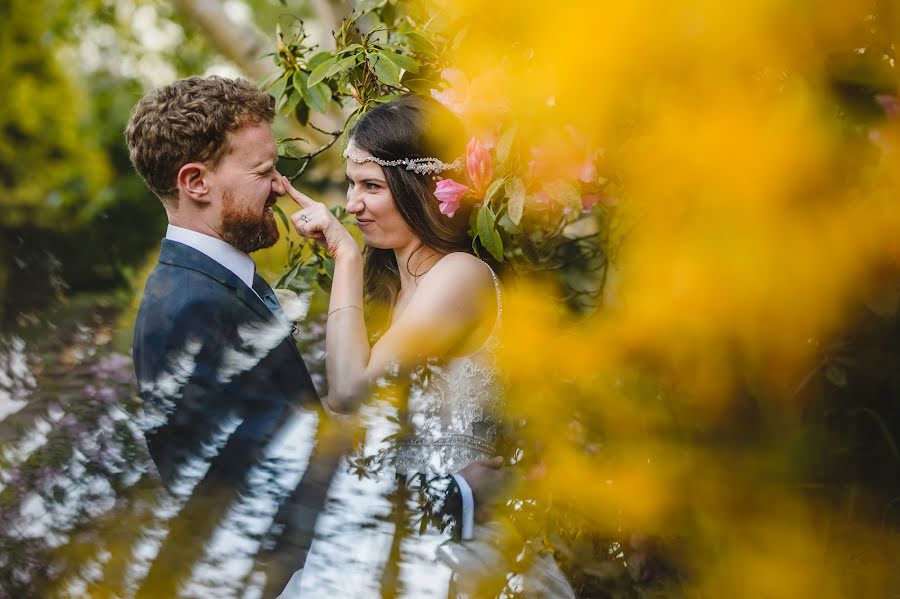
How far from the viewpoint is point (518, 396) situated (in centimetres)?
262

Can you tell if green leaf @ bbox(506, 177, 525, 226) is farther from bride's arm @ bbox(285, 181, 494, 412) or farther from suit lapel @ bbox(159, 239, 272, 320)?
suit lapel @ bbox(159, 239, 272, 320)

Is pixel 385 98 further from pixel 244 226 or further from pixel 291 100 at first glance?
pixel 244 226

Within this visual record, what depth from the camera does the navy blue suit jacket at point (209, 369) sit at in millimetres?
1444

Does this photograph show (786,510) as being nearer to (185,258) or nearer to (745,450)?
(745,450)

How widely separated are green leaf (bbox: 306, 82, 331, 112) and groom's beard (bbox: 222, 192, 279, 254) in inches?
14.3

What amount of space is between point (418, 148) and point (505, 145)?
32 centimetres

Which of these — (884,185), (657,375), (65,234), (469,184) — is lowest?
(657,375)

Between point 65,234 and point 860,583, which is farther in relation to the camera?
point 860,583

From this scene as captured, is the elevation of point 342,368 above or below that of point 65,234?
below

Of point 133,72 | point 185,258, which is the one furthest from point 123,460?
point 133,72

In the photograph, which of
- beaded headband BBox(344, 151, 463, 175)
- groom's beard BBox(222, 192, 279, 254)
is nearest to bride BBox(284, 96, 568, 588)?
beaded headband BBox(344, 151, 463, 175)

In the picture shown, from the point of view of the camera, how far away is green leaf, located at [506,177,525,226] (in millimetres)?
1743

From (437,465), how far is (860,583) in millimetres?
1346

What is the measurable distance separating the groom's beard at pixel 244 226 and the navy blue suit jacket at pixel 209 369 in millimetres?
90
